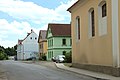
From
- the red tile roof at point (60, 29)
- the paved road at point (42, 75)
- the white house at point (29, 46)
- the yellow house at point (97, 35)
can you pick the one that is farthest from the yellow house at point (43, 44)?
the paved road at point (42, 75)

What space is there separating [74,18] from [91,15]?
264 inches

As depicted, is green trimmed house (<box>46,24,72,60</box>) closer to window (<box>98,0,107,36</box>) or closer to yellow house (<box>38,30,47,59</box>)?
yellow house (<box>38,30,47,59</box>)

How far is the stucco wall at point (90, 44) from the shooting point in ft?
82.2

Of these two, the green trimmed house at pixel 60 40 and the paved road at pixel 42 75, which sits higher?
the green trimmed house at pixel 60 40

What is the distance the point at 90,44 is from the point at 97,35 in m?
2.33

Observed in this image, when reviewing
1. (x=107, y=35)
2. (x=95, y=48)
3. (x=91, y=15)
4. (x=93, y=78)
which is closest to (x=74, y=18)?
(x=91, y=15)

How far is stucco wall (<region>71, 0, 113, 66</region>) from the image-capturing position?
25062mm

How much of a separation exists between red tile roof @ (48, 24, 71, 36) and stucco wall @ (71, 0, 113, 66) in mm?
38342

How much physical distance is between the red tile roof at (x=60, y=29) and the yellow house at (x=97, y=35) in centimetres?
3834

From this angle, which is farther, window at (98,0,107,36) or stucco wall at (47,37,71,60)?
stucco wall at (47,37,71,60)

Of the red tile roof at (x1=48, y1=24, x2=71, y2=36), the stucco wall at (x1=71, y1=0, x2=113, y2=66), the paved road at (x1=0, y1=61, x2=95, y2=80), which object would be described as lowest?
the paved road at (x1=0, y1=61, x2=95, y2=80)

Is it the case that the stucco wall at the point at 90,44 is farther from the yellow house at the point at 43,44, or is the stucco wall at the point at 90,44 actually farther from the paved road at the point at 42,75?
the yellow house at the point at 43,44

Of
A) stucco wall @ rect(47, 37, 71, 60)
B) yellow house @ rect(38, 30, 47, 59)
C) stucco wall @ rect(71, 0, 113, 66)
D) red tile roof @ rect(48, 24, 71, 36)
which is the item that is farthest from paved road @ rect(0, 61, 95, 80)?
yellow house @ rect(38, 30, 47, 59)

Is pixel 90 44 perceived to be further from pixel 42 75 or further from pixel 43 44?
pixel 43 44
